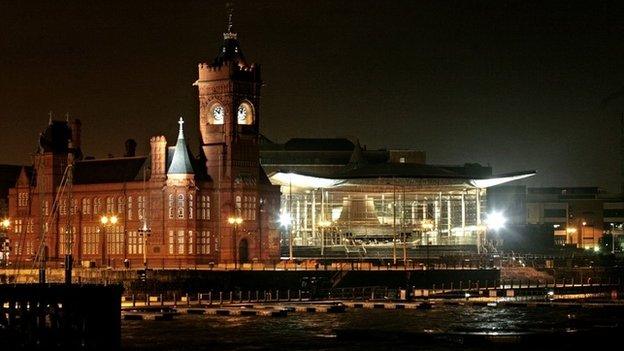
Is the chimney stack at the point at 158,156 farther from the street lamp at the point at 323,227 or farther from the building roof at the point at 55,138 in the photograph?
the street lamp at the point at 323,227

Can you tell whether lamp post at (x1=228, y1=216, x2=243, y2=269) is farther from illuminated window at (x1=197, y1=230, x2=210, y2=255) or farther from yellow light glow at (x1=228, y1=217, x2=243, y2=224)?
illuminated window at (x1=197, y1=230, x2=210, y2=255)

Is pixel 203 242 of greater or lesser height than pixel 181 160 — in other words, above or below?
below

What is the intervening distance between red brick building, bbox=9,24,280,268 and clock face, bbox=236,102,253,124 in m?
0.10

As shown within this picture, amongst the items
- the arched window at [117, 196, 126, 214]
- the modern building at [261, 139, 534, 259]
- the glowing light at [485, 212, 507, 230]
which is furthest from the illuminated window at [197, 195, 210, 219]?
the glowing light at [485, 212, 507, 230]

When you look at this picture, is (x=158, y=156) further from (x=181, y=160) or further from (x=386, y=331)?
(x=386, y=331)

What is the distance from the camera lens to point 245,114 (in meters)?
138

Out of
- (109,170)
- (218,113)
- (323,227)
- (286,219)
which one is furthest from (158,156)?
(323,227)

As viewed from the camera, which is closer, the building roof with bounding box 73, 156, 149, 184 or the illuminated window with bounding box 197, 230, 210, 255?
the illuminated window with bounding box 197, 230, 210, 255

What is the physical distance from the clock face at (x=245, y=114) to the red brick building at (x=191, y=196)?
3.9 inches

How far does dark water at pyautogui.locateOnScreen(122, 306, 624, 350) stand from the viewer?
2746 inches

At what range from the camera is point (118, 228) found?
13988 cm

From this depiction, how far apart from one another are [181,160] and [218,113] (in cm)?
687

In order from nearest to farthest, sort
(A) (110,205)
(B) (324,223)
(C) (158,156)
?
(C) (158,156)
(A) (110,205)
(B) (324,223)

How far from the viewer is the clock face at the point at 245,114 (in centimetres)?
13800
